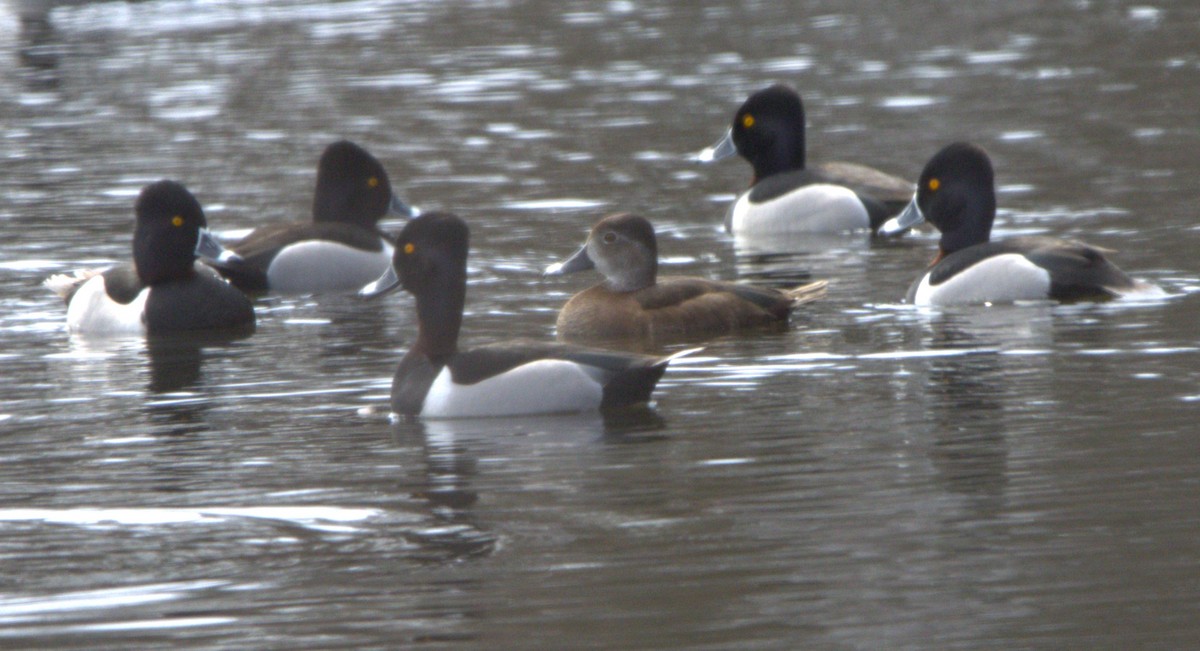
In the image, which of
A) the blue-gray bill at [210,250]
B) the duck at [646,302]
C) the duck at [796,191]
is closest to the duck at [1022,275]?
the duck at [646,302]

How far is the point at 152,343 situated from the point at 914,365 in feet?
15.1

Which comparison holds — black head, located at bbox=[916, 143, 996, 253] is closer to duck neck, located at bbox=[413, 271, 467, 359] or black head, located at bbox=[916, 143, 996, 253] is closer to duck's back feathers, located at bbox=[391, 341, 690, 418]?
duck's back feathers, located at bbox=[391, 341, 690, 418]

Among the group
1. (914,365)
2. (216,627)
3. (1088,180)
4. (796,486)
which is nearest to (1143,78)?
(1088,180)

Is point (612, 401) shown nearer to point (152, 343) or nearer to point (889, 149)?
point (152, 343)

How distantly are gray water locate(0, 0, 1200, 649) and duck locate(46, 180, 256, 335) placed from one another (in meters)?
0.29

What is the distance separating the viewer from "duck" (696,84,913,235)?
1567 centimetres

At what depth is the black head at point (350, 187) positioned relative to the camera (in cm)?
1481

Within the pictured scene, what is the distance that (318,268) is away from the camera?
14000mm

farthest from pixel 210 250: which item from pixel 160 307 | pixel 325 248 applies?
Result: pixel 325 248

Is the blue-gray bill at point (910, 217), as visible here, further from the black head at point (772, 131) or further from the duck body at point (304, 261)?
the duck body at point (304, 261)

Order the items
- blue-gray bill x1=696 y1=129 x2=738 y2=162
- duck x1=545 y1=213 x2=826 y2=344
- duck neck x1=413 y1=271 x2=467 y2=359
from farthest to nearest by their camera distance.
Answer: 1. blue-gray bill x1=696 y1=129 x2=738 y2=162
2. duck x1=545 y1=213 x2=826 y2=344
3. duck neck x1=413 y1=271 x2=467 y2=359

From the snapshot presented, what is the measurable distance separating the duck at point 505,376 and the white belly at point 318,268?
14.7 feet

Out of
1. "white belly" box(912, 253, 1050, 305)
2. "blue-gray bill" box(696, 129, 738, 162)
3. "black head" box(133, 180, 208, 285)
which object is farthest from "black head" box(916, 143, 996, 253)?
"black head" box(133, 180, 208, 285)

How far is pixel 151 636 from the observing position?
6.23m
